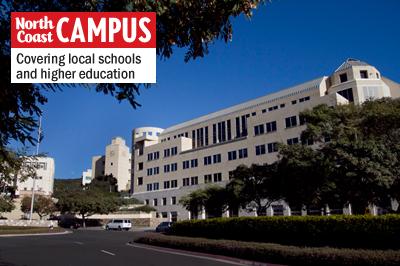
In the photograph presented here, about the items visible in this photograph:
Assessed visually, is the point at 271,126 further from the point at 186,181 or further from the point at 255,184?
the point at 255,184

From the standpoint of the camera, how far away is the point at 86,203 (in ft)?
212

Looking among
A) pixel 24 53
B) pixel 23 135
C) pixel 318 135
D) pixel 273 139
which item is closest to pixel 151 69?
pixel 24 53

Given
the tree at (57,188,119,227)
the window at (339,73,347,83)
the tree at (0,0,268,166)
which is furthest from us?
the tree at (57,188,119,227)

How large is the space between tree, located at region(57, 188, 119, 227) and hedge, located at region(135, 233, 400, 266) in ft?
159

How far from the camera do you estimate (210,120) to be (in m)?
74.5

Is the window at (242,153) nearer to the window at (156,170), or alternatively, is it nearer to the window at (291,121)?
the window at (291,121)

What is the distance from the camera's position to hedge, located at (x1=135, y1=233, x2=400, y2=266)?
12164mm

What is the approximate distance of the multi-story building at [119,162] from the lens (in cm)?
12769

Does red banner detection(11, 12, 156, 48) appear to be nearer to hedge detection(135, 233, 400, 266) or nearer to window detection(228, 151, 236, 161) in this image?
hedge detection(135, 233, 400, 266)

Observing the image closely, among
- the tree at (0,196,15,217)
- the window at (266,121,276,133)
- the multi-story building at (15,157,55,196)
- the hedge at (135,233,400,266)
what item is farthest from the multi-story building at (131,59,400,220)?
the hedge at (135,233,400,266)

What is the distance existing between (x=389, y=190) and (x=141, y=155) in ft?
215

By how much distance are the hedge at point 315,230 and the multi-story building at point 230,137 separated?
31.5 m

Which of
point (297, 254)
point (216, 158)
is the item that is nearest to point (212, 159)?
point (216, 158)

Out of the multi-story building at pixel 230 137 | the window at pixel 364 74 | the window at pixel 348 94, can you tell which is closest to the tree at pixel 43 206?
the multi-story building at pixel 230 137
